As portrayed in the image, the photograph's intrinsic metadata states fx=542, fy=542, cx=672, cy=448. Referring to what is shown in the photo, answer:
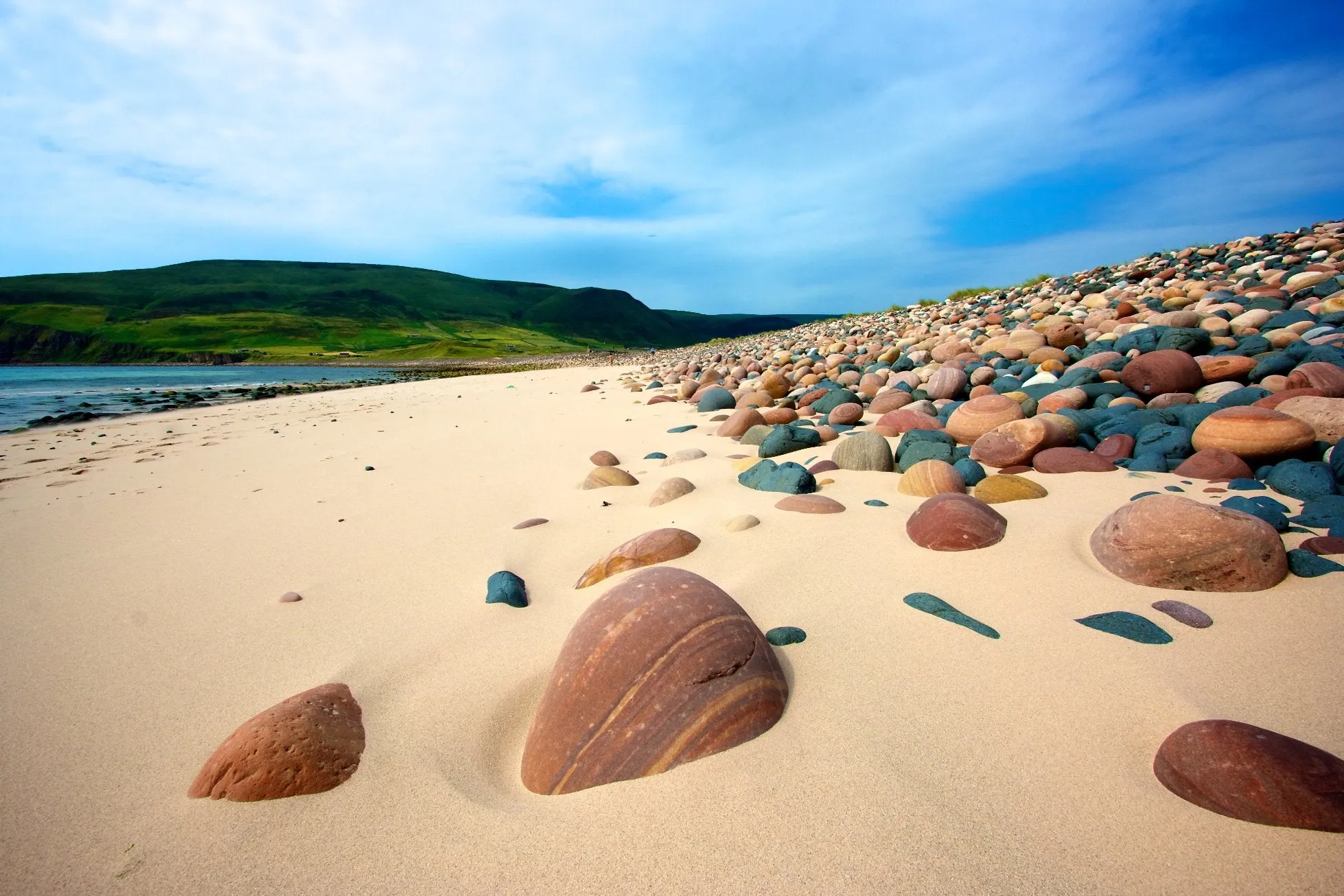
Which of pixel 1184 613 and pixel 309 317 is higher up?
pixel 309 317

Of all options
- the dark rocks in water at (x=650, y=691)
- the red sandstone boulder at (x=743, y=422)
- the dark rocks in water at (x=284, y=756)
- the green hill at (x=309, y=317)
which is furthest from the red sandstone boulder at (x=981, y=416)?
the green hill at (x=309, y=317)

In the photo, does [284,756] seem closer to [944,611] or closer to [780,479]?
[944,611]

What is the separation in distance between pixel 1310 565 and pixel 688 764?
7.18 feet

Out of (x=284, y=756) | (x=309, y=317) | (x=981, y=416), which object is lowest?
(x=284, y=756)

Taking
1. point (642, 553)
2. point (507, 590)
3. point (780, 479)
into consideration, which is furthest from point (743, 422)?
point (507, 590)

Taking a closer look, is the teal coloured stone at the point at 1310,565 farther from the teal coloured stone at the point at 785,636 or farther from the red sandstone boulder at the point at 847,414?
the red sandstone boulder at the point at 847,414

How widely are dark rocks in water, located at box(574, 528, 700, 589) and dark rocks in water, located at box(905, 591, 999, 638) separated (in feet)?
3.10

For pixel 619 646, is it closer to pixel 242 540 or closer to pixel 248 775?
pixel 248 775

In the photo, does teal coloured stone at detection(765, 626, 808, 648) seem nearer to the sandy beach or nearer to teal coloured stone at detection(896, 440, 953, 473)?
the sandy beach

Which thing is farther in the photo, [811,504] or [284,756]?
[811,504]

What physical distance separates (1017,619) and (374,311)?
105236 millimetres

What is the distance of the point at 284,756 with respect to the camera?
133 cm

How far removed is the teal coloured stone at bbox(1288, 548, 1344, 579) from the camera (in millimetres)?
1804

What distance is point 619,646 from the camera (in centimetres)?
144
